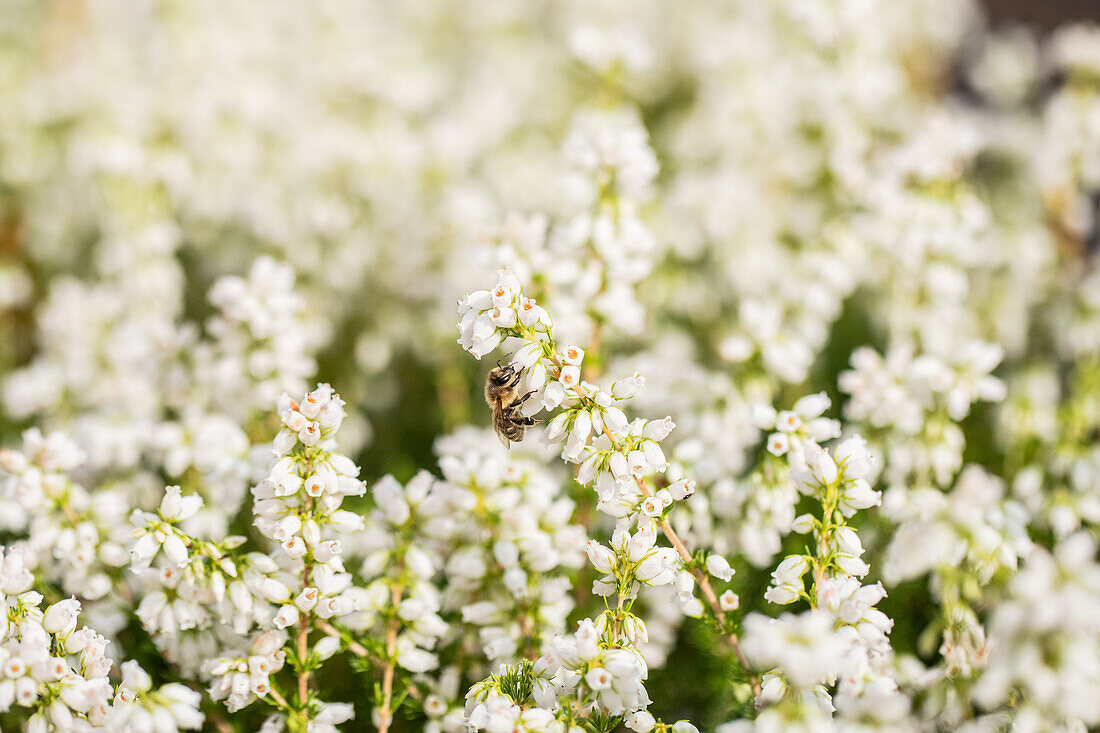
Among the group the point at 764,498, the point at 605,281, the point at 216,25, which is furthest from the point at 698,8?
the point at 764,498

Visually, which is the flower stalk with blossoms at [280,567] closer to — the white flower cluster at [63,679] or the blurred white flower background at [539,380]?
the blurred white flower background at [539,380]

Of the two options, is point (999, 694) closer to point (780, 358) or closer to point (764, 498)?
point (764, 498)

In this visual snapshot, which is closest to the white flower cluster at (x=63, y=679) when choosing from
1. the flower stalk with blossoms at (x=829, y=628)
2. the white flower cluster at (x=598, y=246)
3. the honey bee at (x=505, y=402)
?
the honey bee at (x=505, y=402)

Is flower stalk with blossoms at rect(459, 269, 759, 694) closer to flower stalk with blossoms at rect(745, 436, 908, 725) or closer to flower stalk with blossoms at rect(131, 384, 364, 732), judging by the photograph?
flower stalk with blossoms at rect(745, 436, 908, 725)

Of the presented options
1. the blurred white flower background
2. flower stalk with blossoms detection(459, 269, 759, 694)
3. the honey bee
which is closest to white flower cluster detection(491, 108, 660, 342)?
the blurred white flower background

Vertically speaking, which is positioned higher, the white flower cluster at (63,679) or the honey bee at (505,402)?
the honey bee at (505,402)

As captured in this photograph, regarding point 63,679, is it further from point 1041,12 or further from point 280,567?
point 1041,12

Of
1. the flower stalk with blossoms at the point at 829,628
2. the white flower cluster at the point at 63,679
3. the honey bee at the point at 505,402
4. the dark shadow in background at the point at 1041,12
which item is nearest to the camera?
the flower stalk with blossoms at the point at 829,628
